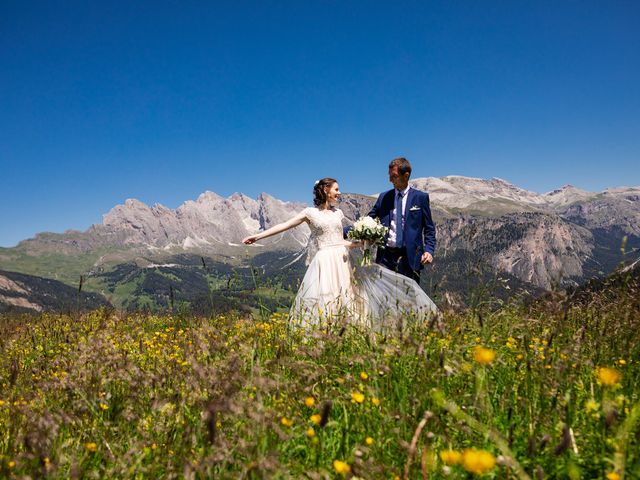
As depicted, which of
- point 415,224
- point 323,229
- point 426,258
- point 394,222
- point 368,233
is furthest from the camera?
point 323,229

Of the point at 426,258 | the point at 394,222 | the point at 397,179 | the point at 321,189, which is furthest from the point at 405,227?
the point at 321,189

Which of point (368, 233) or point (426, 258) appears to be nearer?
point (368, 233)

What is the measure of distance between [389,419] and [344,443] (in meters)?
0.51

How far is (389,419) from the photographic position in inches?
116

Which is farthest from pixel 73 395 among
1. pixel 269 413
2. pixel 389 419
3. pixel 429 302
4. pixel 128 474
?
pixel 429 302

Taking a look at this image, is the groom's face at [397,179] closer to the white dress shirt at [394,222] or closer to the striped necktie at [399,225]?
the white dress shirt at [394,222]

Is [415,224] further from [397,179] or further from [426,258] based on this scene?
[397,179]

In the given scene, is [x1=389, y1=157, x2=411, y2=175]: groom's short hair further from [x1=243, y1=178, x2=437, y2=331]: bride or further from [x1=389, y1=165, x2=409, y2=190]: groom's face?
[x1=243, y1=178, x2=437, y2=331]: bride

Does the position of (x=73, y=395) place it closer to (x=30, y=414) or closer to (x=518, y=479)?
(x=30, y=414)

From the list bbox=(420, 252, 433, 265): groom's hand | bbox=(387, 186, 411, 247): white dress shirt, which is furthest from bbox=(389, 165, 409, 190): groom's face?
bbox=(420, 252, 433, 265): groom's hand

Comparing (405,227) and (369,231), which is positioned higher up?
(405,227)

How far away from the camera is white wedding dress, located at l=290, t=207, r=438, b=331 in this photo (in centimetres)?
832

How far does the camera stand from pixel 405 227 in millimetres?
9750

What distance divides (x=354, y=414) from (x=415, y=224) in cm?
684
